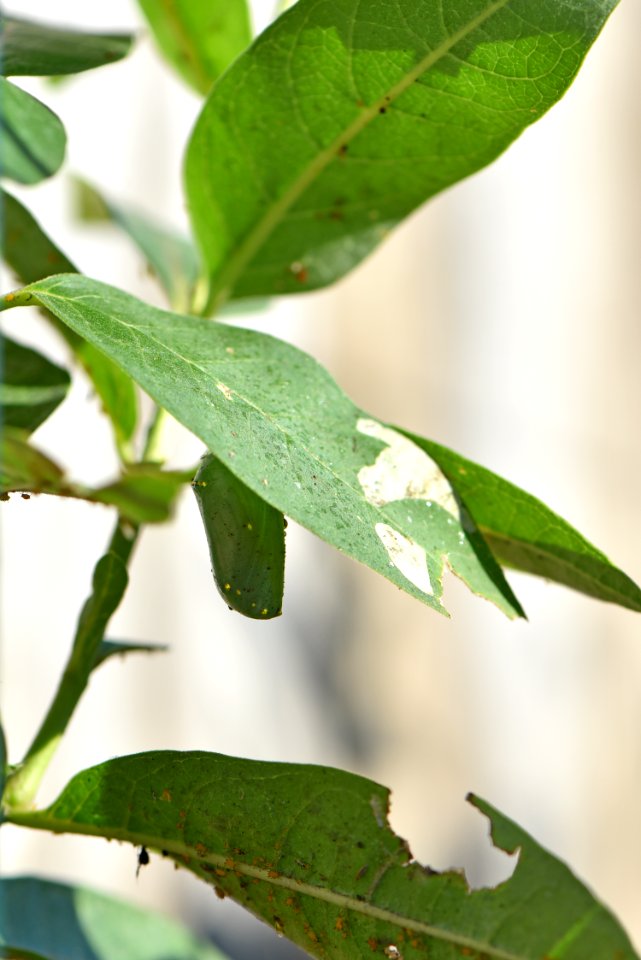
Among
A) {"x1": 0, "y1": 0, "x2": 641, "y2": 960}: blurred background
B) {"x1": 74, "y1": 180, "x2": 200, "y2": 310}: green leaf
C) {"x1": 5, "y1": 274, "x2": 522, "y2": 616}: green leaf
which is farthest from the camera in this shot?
{"x1": 0, "y1": 0, "x2": 641, "y2": 960}: blurred background

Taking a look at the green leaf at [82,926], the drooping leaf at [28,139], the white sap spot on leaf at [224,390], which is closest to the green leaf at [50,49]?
the drooping leaf at [28,139]

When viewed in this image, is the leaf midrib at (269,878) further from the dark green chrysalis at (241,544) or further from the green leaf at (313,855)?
the dark green chrysalis at (241,544)

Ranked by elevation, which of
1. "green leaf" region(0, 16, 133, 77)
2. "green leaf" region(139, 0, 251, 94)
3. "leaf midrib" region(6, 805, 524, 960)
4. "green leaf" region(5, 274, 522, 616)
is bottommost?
"leaf midrib" region(6, 805, 524, 960)

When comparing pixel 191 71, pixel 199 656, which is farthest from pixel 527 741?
pixel 191 71

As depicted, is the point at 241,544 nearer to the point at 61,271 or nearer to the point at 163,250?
the point at 61,271

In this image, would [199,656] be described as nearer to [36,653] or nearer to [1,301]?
[36,653]

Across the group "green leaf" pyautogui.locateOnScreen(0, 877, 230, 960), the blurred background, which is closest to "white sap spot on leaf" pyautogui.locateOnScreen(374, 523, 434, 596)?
"green leaf" pyautogui.locateOnScreen(0, 877, 230, 960)

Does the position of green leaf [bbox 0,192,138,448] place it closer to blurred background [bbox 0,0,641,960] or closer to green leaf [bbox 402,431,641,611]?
green leaf [bbox 402,431,641,611]

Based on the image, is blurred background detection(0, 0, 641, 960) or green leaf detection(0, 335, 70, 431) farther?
blurred background detection(0, 0, 641, 960)
